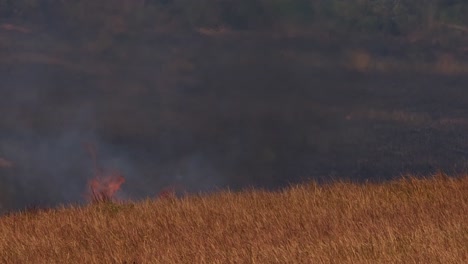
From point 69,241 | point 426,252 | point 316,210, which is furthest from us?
point 316,210

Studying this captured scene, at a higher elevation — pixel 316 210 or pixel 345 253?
pixel 316 210

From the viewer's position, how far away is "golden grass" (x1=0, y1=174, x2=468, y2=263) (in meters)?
11.8

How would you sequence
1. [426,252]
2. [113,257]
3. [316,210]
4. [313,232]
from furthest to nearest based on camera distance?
[316,210] → [313,232] → [113,257] → [426,252]

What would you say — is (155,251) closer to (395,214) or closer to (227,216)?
(227,216)

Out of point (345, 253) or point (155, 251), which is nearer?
point (345, 253)

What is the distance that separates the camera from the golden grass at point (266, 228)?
11812 millimetres

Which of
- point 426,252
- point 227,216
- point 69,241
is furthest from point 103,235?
point 426,252

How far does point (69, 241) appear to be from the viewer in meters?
14.8

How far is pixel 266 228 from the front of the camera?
1485cm

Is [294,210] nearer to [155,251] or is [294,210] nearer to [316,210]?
[316,210]

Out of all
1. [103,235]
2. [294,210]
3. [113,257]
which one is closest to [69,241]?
[103,235]

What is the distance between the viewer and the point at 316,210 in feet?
52.2

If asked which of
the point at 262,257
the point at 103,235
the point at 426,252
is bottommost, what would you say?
the point at 426,252

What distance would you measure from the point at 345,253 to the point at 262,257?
1.05 metres
